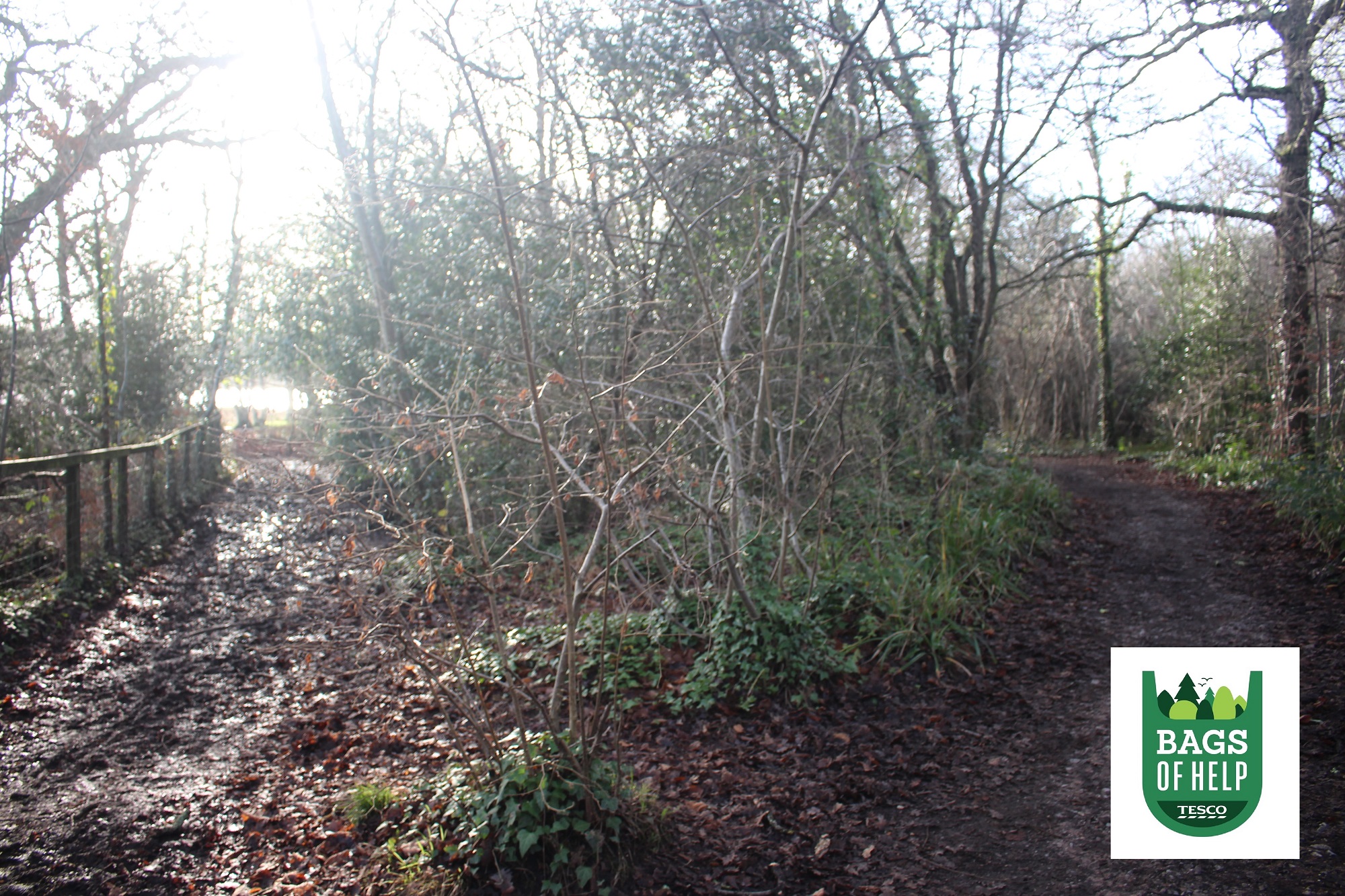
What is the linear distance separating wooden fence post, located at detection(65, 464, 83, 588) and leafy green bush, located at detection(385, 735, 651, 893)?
16.8 ft

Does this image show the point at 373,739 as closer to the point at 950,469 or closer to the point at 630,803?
the point at 630,803

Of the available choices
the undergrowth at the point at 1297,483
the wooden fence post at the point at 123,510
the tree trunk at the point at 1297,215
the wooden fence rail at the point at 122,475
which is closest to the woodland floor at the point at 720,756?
the undergrowth at the point at 1297,483

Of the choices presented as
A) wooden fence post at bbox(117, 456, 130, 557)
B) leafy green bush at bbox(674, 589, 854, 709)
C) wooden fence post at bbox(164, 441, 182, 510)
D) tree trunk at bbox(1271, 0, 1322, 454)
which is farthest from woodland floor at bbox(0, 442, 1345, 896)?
tree trunk at bbox(1271, 0, 1322, 454)

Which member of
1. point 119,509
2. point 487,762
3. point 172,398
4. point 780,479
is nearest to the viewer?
point 487,762

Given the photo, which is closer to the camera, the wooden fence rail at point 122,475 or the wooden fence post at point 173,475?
the wooden fence rail at point 122,475

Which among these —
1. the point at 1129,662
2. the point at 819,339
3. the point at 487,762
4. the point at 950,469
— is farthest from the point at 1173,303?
the point at 487,762

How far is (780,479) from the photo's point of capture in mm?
5426

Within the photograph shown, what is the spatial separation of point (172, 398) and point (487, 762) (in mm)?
14279

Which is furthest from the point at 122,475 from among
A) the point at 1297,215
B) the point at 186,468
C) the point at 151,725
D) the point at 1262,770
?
the point at 1297,215

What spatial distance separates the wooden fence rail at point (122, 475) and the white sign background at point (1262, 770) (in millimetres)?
6401

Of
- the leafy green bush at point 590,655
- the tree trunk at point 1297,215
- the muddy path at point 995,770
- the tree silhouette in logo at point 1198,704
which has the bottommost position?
the muddy path at point 995,770

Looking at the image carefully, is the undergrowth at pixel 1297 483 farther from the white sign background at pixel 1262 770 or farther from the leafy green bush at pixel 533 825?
the leafy green bush at pixel 533 825

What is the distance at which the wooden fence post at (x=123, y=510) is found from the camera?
7996mm

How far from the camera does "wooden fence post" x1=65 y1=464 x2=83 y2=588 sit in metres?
6.68
